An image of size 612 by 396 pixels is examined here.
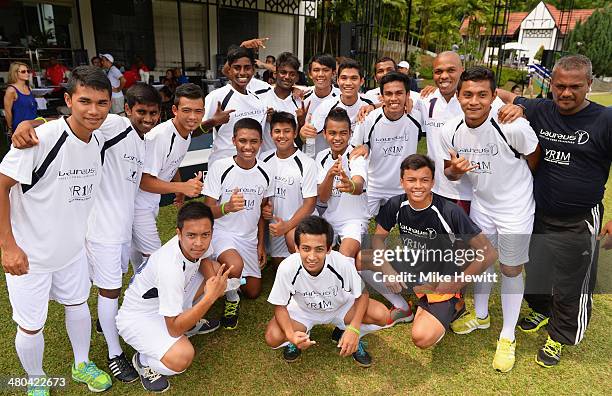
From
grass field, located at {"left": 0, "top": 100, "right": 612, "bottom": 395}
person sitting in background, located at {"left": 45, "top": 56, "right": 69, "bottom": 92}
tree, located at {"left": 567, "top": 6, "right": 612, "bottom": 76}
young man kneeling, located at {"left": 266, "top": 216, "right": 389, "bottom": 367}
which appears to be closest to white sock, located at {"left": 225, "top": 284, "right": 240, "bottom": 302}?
grass field, located at {"left": 0, "top": 100, "right": 612, "bottom": 395}

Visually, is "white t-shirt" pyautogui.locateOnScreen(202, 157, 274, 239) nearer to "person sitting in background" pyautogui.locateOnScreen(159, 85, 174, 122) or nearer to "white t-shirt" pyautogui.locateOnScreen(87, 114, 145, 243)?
"white t-shirt" pyautogui.locateOnScreen(87, 114, 145, 243)

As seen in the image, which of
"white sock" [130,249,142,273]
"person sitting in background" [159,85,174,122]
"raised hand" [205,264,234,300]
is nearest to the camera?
"raised hand" [205,264,234,300]

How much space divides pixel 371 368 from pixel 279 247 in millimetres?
1485

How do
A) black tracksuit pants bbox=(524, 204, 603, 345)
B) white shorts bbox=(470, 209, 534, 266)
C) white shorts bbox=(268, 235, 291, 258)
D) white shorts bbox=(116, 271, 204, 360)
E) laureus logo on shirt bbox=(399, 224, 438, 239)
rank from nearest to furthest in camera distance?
white shorts bbox=(116, 271, 204, 360), black tracksuit pants bbox=(524, 204, 603, 345), white shorts bbox=(470, 209, 534, 266), laureus logo on shirt bbox=(399, 224, 438, 239), white shorts bbox=(268, 235, 291, 258)

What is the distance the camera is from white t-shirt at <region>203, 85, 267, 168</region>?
419 cm

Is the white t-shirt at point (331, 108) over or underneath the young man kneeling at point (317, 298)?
over

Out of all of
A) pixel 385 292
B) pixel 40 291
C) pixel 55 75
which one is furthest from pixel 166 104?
pixel 40 291

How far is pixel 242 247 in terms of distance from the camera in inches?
147

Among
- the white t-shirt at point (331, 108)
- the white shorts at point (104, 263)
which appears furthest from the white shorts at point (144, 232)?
the white t-shirt at point (331, 108)

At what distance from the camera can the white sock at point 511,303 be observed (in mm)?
3195

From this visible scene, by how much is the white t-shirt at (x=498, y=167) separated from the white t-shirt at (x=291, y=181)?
1.24m

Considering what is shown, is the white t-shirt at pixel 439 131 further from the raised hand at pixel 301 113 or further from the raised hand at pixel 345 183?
the raised hand at pixel 301 113

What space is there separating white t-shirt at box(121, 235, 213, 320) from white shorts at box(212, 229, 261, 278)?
0.63m

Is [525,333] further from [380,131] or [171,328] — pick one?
[171,328]
